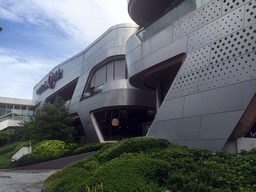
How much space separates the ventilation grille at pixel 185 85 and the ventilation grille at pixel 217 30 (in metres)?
1.37

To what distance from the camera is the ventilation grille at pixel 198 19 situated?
31.4 feet

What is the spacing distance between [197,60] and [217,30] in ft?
4.92

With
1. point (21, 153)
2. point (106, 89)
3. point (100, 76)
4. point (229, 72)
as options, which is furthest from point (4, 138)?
point (229, 72)

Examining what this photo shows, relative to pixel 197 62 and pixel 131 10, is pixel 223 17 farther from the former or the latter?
pixel 131 10

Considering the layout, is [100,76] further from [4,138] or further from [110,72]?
[4,138]

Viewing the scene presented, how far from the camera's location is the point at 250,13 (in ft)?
26.7

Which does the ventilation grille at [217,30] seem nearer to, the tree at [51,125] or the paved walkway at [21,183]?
the paved walkway at [21,183]

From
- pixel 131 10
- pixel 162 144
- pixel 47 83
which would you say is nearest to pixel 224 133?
pixel 162 144

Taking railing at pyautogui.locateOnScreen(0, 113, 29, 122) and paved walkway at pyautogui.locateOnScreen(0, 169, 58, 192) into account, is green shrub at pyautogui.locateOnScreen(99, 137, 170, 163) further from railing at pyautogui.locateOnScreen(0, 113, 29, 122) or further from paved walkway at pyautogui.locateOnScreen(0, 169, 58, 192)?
railing at pyautogui.locateOnScreen(0, 113, 29, 122)

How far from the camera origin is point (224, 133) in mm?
8539

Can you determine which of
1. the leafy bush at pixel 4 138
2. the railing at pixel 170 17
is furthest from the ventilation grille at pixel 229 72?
the leafy bush at pixel 4 138

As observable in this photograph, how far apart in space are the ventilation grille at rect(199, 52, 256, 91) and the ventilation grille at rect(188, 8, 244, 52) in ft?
4.17

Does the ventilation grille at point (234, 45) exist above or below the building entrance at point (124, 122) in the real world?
above

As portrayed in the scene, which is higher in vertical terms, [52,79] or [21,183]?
[52,79]
